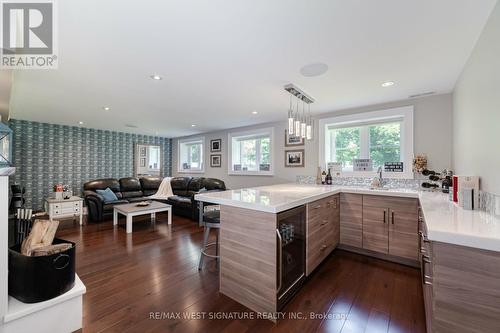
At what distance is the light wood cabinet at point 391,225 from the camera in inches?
101

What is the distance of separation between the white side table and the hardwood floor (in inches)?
78.9

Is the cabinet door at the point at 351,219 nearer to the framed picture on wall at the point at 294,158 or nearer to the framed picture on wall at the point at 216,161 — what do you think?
the framed picture on wall at the point at 294,158

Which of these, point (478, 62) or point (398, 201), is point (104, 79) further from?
point (398, 201)

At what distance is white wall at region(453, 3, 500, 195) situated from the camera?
4.43 feet

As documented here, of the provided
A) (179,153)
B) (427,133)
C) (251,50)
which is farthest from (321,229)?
(179,153)

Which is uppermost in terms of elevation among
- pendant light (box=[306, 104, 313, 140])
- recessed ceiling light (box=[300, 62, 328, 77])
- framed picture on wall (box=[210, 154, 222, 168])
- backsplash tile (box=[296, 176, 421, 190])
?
recessed ceiling light (box=[300, 62, 328, 77])

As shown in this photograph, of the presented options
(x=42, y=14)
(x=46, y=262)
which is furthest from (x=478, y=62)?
(x=46, y=262)

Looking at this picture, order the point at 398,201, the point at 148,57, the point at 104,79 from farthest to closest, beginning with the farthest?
the point at 398,201
the point at 104,79
the point at 148,57

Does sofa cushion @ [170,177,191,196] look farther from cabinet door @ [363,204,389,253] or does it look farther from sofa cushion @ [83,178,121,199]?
cabinet door @ [363,204,389,253]

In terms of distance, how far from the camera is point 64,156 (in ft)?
17.3

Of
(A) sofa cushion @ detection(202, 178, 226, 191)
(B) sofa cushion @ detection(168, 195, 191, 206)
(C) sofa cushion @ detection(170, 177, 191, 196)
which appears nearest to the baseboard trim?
(A) sofa cushion @ detection(202, 178, 226, 191)

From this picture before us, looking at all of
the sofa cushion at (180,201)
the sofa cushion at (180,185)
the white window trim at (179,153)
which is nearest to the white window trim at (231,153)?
the white window trim at (179,153)

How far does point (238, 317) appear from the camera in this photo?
1.71 meters

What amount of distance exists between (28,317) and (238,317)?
1.37 m
